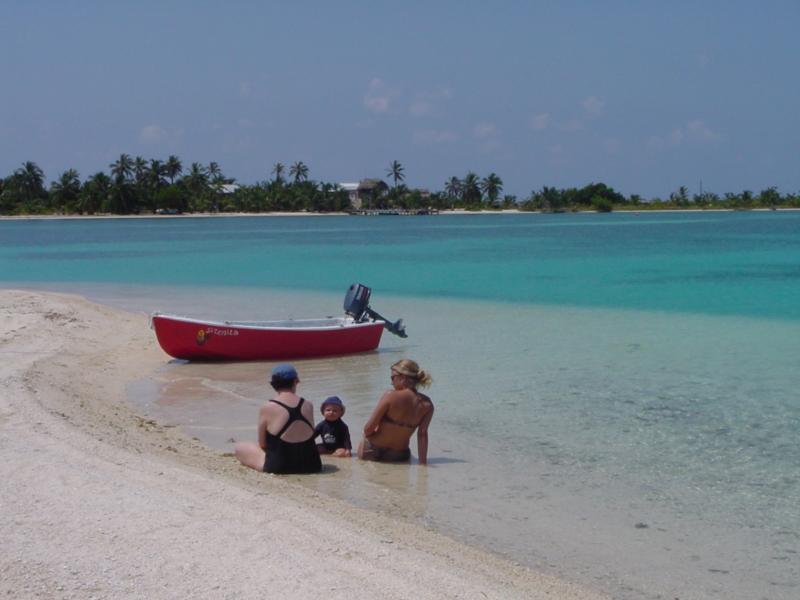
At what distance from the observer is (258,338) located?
14281 millimetres

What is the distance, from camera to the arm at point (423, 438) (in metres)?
8.24

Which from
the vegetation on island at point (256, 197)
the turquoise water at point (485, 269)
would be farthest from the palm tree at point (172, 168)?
the turquoise water at point (485, 269)

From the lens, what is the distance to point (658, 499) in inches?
300

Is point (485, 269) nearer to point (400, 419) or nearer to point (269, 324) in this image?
point (269, 324)

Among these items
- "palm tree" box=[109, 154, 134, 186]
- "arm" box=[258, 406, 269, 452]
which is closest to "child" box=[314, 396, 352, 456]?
"arm" box=[258, 406, 269, 452]

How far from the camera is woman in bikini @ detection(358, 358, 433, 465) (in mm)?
8031

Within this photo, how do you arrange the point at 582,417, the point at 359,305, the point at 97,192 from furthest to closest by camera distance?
the point at 97,192 < the point at 359,305 < the point at 582,417

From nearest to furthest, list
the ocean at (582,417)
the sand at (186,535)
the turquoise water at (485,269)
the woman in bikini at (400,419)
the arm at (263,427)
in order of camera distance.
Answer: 1. the sand at (186,535)
2. the ocean at (582,417)
3. the arm at (263,427)
4. the woman in bikini at (400,419)
5. the turquoise water at (485,269)

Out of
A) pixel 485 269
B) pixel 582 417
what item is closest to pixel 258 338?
pixel 582 417

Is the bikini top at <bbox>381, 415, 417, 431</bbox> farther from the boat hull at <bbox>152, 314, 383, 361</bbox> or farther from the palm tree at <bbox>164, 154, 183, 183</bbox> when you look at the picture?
the palm tree at <bbox>164, 154, 183, 183</bbox>

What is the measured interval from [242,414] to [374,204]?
490 ft

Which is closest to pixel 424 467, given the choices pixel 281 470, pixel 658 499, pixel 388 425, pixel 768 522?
pixel 388 425

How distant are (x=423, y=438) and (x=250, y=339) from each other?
643cm

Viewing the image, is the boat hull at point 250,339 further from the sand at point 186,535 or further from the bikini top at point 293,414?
the bikini top at point 293,414
